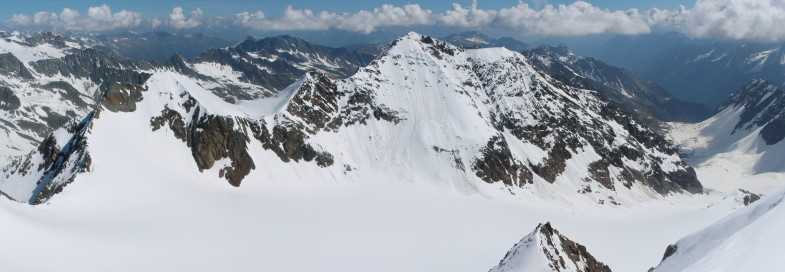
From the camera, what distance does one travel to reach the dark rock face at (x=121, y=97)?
109m

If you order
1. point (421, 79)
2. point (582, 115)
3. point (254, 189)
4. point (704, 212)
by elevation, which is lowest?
point (704, 212)

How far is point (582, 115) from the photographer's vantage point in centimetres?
18975

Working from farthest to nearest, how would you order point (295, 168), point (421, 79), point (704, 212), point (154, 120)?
point (421, 79), point (704, 212), point (295, 168), point (154, 120)

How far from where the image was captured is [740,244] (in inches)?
941

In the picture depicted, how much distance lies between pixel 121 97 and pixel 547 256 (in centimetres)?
10578

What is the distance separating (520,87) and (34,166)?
6119 inches

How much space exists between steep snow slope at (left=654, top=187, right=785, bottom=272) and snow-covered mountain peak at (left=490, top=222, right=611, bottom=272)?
13277 mm

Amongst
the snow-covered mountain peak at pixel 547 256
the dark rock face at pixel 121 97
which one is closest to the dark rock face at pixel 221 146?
the dark rock face at pixel 121 97

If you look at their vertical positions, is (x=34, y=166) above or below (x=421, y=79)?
below

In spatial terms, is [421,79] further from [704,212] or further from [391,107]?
[704,212]

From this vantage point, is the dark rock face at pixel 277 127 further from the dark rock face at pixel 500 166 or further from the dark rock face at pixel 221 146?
the dark rock face at pixel 500 166

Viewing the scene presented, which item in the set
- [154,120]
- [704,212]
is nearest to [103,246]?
[154,120]

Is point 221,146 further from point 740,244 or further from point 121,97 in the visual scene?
point 740,244

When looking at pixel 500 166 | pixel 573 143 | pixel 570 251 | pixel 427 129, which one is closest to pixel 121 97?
pixel 427 129
